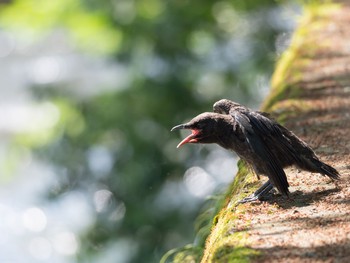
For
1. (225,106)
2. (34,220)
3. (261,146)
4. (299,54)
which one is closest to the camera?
(261,146)

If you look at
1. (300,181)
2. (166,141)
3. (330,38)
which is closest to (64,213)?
(166,141)

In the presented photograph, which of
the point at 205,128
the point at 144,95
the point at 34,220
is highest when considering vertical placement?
the point at 205,128

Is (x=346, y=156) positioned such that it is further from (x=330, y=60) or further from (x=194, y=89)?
(x=194, y=89)

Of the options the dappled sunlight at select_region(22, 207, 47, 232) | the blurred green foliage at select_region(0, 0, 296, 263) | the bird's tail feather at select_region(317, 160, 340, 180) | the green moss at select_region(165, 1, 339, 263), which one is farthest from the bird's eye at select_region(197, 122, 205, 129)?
the dappled sunlight at select_region(22, 207, 47, 232)

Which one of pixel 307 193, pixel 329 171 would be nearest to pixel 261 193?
pixel 307 193

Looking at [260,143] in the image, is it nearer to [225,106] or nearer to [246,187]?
[246,187]

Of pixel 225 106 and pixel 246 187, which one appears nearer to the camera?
pixel 246 187

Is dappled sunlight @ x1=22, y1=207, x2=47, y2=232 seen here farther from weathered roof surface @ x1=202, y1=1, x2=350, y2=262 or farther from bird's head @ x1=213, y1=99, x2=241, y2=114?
bird's head @ x1=213, y1=99, x2=241, y2=114

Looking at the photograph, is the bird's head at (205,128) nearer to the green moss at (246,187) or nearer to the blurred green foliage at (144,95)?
the green moss at (246,187)
